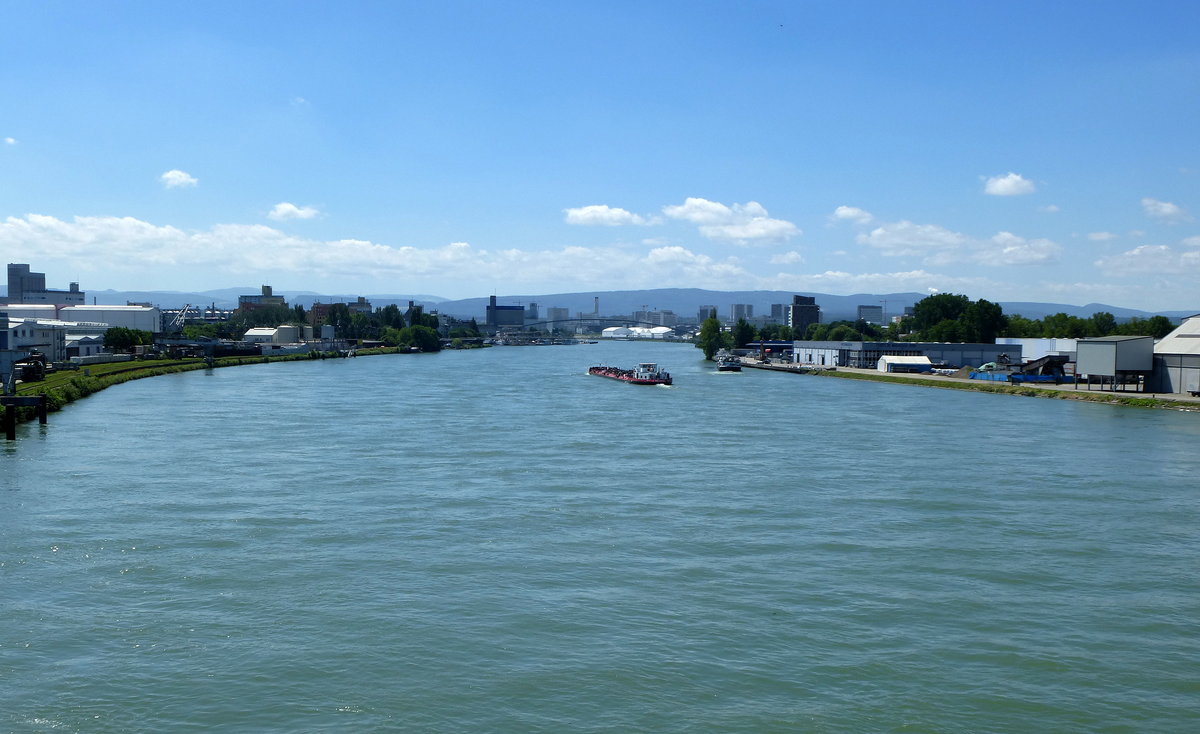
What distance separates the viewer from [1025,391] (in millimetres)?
30094

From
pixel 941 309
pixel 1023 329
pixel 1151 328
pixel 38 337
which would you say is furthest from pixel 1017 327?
pixel 38 337

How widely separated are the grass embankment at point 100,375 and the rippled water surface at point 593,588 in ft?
22.0

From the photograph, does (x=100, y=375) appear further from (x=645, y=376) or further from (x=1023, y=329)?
(x=1023, y=329)

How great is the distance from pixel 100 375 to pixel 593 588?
95.6ft

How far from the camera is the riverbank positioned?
2480 centimetres

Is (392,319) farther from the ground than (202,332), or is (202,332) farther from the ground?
(392,319)

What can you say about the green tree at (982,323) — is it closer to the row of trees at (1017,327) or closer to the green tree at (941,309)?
the row of trees at (1017,327)

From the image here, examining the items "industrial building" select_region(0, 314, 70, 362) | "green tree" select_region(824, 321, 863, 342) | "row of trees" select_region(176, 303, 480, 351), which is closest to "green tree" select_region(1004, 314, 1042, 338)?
"green tree" select_region(824, 321, 863, 342)

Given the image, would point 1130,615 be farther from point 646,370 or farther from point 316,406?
point 646,370

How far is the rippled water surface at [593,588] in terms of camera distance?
585 centimetres

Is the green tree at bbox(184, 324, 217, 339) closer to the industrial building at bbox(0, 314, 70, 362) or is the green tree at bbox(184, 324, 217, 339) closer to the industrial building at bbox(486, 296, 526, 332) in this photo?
the industrial building at bbox(0, 314, 70, 362)

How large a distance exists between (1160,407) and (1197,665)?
67.9 ft

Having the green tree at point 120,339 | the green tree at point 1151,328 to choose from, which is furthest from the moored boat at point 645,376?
the green tree at point 1151,328

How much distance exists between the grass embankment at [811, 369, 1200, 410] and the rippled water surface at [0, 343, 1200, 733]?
10023mm
